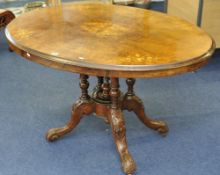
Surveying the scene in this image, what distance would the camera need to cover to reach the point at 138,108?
2014mm

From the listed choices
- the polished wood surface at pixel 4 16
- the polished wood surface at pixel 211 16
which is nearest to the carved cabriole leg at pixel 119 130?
the polished wood surface at pixel 211 16

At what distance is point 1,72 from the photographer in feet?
9.42

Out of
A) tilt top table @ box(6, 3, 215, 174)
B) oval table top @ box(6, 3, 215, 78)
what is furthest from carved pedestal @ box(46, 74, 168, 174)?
oval table top @ box(6, 3, 215, 78)

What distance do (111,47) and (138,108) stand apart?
62 centimetres

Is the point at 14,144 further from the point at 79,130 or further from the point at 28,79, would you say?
the point at 28,79

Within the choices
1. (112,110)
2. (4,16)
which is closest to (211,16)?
(112,110)

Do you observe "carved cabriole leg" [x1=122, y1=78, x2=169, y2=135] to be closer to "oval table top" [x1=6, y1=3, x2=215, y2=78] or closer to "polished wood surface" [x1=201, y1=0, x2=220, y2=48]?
"oval table top" [x1=6, y1=3, x2=215, y2=78]

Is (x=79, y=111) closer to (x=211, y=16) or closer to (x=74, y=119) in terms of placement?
(x=74, y=119)

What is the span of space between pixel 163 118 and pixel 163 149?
1.07ft

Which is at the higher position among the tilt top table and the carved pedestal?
the tilt top table

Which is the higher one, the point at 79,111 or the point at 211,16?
the point at 211,16

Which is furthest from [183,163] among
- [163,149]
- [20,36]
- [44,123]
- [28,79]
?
[28,79]

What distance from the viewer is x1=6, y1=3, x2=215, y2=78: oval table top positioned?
136 centimetres

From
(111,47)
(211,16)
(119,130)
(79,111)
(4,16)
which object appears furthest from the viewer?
(4,16)
